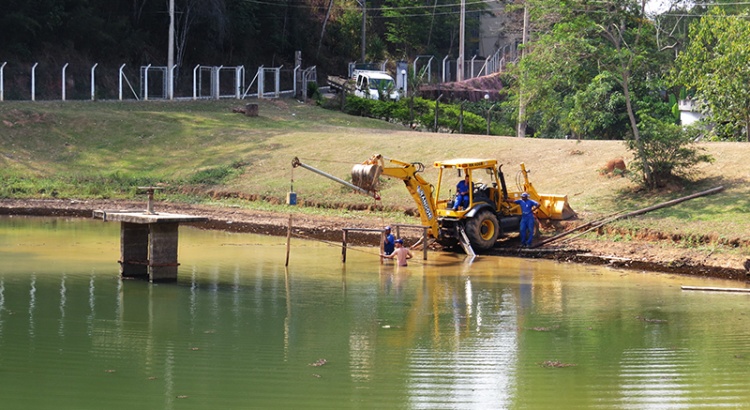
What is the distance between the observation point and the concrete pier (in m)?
23.9

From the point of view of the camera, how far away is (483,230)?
95.9 feet

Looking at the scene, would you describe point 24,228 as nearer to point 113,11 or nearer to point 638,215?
point 638,215

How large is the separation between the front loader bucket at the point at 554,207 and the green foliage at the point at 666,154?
2.82 m

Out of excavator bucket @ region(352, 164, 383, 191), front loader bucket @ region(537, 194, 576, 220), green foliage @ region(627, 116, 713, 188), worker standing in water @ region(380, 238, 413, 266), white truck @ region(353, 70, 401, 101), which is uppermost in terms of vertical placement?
white truck @ region(353, 70, 401, 101)

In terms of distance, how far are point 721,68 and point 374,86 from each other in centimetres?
3060

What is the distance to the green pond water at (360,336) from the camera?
14.5 m

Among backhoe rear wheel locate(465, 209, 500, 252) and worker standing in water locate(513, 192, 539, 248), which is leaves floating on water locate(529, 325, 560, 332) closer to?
backhoe rear wheel locate(465, 209, 500, 252)

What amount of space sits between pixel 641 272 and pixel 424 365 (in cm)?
1156

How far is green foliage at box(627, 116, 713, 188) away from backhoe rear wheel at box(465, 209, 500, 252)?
221 inches

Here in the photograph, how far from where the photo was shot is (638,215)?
30406mm

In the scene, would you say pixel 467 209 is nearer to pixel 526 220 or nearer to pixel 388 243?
pixel 526 220

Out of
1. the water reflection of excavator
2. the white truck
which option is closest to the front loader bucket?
the water reflection of excavator

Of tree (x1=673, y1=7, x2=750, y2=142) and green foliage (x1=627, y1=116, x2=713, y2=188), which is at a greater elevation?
tree (x1=673, y1=7, x2=750, y2=142)

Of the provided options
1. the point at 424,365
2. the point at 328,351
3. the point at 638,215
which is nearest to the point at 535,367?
the point at 424,365
